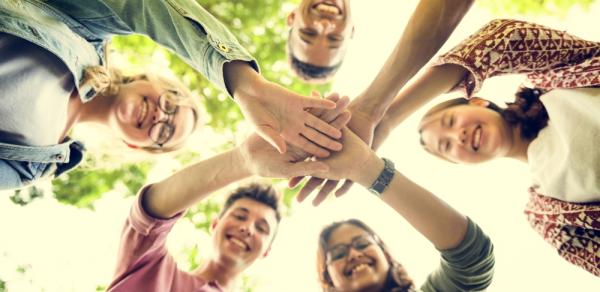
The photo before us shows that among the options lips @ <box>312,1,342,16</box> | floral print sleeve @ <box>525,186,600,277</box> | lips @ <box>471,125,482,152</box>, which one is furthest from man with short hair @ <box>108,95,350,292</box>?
lips @ <box>312,1,342,16</box>

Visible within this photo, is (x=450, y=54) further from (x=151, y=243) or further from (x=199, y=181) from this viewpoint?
(x=151, y=243)

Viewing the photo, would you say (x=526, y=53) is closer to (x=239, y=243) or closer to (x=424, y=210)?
(x=424, y=210)

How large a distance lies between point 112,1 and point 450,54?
4.51 ft

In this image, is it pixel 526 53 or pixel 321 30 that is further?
pixel 321 30

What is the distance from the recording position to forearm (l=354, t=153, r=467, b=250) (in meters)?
1.92

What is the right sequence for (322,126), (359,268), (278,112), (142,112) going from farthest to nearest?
(359,268) → (142,112) → (322,126) → (278,112)

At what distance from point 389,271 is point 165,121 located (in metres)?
1.50

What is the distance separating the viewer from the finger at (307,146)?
1852 millimetres

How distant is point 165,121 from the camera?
6.80 feet

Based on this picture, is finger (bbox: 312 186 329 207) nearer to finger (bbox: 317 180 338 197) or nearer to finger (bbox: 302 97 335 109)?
finger (bbox: 317 180 338 197)

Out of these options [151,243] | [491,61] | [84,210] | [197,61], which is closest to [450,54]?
[491,61]

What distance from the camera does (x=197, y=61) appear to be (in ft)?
4.96

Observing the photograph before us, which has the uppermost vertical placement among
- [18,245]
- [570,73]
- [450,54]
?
[570,73]

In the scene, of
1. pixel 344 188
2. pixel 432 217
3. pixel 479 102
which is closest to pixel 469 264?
pixel 432 217
